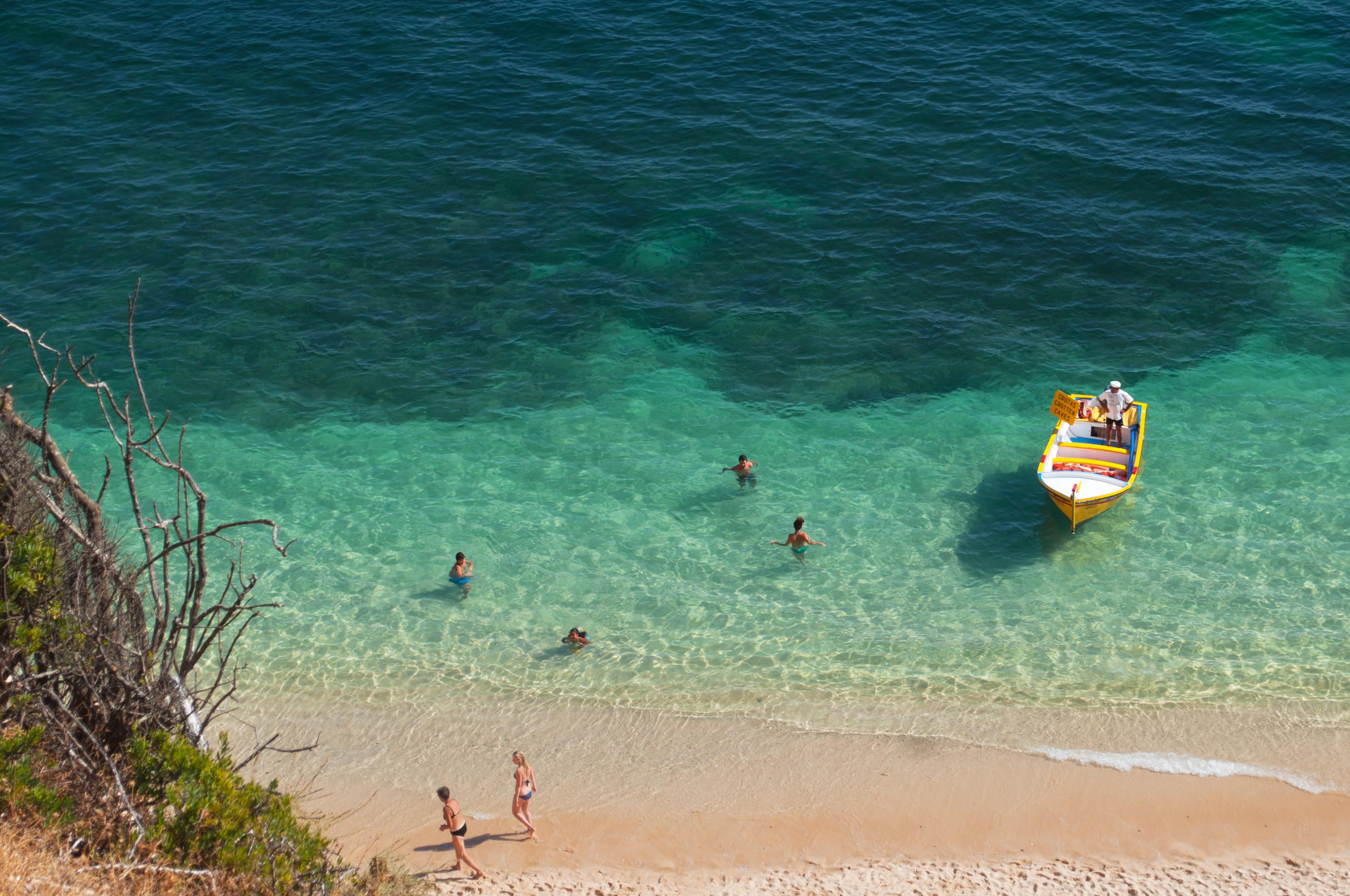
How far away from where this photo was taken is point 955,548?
816 inches

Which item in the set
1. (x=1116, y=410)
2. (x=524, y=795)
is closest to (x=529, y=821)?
(x=524, y=795)

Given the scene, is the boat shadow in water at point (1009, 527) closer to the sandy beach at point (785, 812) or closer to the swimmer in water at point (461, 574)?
the sandy beach at point (785, 812)

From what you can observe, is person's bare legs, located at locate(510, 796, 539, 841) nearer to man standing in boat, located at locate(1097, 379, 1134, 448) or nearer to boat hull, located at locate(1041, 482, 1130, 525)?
boat hull, located at locate(1041, 482, 1130, 525)

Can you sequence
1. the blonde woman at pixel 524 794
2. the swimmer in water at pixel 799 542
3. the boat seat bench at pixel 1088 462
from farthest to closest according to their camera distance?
the boat seat bench at pixel 1088 462 → the swimmer in water at pixel 799 542 → the blonde woman at pixel 524 794

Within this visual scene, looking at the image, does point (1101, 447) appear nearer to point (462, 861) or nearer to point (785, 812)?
point (785, 812)

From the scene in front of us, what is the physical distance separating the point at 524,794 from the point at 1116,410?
14.2 metres

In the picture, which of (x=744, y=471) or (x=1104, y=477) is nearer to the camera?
(x=1104, y=477)

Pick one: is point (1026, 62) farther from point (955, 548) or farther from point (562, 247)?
point (955, 548)

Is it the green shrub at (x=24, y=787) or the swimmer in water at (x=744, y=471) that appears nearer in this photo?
the green shrub at (x=24, y=787)

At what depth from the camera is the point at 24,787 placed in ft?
33.7

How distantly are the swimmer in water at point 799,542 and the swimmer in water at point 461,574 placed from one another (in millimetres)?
6107

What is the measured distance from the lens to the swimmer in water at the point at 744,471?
2239cm

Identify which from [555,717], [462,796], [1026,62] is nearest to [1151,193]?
[1026,62]

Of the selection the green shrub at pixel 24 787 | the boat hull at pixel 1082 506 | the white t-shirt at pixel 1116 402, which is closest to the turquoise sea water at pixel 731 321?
the boat hull at pixel 1082 506
